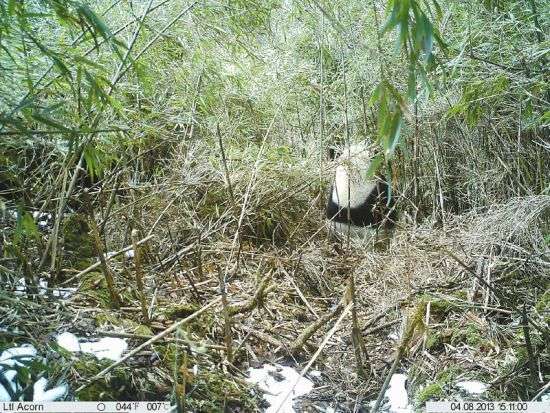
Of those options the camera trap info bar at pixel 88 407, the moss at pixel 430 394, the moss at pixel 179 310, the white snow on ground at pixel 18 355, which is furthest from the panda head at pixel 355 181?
the white snow on ground at pixel 18 355

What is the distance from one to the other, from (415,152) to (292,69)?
139cm

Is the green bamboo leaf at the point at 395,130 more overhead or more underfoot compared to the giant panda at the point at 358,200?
more overhead

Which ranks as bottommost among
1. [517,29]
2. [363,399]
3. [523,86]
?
[363,399]

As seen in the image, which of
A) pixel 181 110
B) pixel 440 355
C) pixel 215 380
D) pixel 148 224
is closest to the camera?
pixel 215 380

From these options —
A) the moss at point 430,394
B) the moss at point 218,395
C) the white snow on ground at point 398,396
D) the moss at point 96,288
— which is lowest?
the white snow on ground at point 398,396

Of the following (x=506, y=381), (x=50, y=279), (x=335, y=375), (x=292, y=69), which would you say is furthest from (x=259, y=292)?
(x=292, y=69)

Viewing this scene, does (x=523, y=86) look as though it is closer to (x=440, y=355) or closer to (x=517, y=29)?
(x=517, y=29)

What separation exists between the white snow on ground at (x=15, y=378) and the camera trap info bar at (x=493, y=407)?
1310 mm

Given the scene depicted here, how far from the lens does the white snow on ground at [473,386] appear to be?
2.28 m

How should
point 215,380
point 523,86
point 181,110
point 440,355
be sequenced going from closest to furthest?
point 215,380, point 440,355, point 523,86, point 181,110

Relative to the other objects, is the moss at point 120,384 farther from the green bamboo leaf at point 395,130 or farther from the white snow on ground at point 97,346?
the green bamboo leaf at point 395,130

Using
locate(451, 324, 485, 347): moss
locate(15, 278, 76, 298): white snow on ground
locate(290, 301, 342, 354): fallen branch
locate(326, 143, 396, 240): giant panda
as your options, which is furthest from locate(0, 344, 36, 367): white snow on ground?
locate(326, 143, 396, 240): giant panda

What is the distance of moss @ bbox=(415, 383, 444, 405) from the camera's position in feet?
7.48

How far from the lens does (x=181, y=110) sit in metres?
3.67
